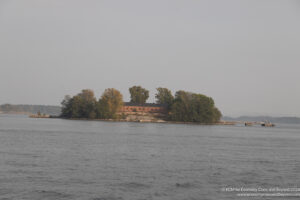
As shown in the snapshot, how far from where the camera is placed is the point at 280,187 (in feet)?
67.3

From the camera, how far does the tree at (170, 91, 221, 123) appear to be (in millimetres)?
154125

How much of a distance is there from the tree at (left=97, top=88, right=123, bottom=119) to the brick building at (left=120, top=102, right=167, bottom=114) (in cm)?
2714

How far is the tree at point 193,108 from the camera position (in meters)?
154

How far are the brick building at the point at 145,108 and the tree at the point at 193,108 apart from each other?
75.4 ft

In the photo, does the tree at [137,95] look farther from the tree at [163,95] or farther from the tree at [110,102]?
the tree at [110,102]

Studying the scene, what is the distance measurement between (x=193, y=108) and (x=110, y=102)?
35.1 m

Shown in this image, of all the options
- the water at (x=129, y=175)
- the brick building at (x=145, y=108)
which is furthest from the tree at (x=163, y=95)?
the water at (x=129, y=175)

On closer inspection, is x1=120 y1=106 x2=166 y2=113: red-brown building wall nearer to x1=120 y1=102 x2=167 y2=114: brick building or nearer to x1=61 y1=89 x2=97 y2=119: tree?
x1=120 y1=102 x2=167 y2=114: brick building

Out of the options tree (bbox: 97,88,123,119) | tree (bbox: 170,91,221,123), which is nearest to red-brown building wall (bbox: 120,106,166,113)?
tree (bbox: 170,91,221,123)

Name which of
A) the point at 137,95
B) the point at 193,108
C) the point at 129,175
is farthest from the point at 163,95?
the point at 129,175

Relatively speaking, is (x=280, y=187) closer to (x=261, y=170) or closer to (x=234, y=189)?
(x=234, y=189)

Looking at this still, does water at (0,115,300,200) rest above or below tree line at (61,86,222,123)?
below

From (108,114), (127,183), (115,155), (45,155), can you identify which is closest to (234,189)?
(127,183)

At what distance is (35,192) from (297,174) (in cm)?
1725
